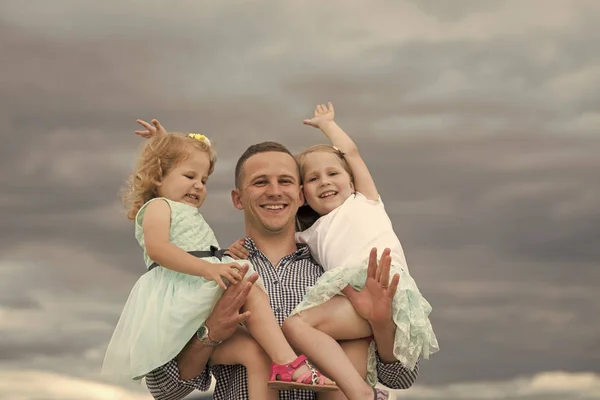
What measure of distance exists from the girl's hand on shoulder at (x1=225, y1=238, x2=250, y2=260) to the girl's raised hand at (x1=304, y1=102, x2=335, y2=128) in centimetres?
136

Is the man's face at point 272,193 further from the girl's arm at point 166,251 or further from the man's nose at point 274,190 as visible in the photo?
the girl's arm at point 166,251

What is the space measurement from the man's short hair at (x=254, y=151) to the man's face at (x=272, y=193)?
72 millimetres

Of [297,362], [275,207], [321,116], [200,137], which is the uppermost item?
[321,116]

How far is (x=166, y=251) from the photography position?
23.5 feet

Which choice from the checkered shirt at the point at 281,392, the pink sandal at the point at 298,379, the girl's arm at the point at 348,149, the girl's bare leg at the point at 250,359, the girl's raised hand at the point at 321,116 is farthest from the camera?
the girl's raised hand at the point at 321,116

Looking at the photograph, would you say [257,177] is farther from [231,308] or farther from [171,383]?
[171,383]

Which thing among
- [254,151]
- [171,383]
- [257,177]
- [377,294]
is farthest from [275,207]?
[171,383]

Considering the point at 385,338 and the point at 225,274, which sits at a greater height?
the point at 225,274

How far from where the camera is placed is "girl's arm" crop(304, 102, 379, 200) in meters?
8.04

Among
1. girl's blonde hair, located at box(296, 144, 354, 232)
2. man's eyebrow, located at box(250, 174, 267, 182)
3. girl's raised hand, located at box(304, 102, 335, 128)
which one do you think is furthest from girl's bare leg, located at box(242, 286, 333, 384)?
girl's raised hand, located at box(304, 102, 335, 128)

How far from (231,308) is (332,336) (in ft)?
2.52

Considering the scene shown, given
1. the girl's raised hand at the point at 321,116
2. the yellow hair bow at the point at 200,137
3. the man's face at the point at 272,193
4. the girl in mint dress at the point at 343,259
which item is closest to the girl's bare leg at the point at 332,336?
the girl in mint dress at the point at 343,259

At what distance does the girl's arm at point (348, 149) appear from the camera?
8.04 meters

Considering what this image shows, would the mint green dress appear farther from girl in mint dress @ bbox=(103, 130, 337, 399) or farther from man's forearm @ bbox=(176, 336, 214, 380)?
man's forearm @ bbox=(176, 336, 214, 380)
